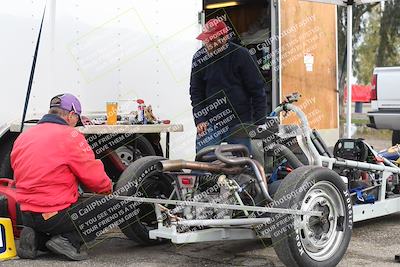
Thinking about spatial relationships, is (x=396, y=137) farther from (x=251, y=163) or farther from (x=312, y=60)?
(x=251, y=163)

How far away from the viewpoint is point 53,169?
489 cm

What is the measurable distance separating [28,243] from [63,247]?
0.87ft

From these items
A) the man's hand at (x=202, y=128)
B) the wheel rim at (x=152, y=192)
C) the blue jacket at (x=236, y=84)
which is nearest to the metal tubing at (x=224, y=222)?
the wheel rim at (x=152, y=192)

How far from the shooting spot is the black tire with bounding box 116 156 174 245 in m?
5.29

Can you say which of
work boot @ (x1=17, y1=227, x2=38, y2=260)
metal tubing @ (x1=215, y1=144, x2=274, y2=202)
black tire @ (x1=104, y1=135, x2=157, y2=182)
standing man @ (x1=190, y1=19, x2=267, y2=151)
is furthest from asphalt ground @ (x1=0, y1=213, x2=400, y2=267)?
standing man @ (x1=190, y1=19, x2=267, y2=151)

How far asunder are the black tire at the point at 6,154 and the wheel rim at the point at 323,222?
2.87 m

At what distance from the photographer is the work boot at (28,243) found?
4.96 meters

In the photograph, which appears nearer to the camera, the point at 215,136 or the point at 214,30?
the point at 214,30

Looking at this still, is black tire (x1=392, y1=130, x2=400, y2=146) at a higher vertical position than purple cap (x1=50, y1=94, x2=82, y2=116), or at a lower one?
lower

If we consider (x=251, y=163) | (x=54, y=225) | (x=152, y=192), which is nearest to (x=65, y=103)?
(x=54, y=225)

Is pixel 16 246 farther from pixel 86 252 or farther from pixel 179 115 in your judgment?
pixel 179 115

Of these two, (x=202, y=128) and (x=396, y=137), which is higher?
(x=202, y=128)

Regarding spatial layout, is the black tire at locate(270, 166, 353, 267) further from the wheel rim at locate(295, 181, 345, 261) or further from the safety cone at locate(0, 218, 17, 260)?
the safety cone at locate(0, 218, 17, 260)

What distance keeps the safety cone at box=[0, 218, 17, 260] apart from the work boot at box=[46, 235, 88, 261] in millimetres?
322
